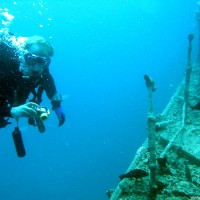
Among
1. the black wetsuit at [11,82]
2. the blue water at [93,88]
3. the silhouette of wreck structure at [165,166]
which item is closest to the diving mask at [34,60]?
the black wetsuit at [11,82]

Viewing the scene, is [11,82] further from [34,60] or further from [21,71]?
[34,60]

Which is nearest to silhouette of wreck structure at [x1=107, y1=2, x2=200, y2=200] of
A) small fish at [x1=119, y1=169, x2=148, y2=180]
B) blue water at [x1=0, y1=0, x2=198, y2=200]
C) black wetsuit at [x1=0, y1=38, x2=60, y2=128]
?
small fish at [x1=119, y1=169, x2=148, y2=180]

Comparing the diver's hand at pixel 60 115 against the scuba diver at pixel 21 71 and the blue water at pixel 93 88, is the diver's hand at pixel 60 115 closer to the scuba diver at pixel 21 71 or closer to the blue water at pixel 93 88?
the scuba diver at pixel 21 71

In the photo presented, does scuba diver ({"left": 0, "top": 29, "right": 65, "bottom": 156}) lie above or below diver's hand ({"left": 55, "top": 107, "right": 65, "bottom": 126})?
above

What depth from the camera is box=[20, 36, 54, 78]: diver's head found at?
4172mm

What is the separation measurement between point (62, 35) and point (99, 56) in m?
24.1

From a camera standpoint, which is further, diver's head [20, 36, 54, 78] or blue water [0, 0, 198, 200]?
blue water [0, 0, 198, 200]

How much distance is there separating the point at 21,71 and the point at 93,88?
350 ft

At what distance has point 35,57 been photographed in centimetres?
421

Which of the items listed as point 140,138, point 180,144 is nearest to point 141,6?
point 140,138

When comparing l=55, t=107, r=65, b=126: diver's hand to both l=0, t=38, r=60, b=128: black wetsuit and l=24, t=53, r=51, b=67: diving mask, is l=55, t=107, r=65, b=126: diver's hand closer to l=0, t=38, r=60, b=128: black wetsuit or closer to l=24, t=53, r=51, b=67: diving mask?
l=0, t=38, r=60, b=128: black wetsuit

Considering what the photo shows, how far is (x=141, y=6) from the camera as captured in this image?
442ft

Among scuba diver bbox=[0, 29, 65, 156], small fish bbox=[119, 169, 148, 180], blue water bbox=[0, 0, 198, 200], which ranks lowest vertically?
small fish bbox=[119, 169, 148, 180]

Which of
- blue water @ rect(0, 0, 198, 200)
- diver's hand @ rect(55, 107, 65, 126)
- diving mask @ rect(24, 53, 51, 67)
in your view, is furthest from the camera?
blue water @ rect(0, 0, 198, 200)
